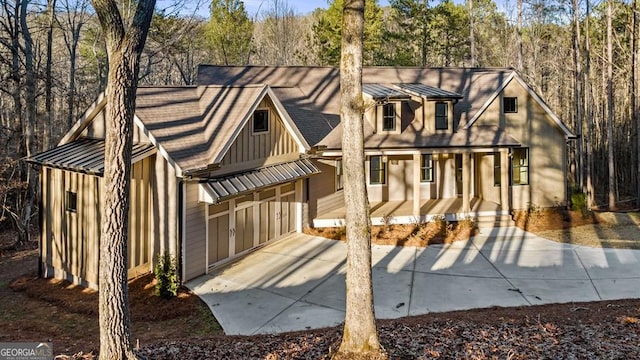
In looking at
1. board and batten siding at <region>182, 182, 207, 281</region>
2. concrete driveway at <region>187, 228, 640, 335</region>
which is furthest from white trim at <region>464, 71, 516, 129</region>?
board and batten siding at <region>182, 182, 207, 281</region>

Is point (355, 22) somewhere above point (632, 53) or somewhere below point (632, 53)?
below

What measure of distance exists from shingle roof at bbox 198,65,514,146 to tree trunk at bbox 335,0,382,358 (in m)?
12.7

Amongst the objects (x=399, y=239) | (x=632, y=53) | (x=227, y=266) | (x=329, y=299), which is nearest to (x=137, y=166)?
(x=227, y=266)

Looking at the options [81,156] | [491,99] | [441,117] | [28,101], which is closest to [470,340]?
[81,156]

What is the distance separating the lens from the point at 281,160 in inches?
608

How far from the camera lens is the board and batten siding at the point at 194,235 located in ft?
38.8

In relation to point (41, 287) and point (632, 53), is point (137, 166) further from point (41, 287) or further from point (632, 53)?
point (632, 53)

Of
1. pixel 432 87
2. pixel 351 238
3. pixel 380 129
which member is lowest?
pixel 351 238

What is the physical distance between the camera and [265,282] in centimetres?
1209

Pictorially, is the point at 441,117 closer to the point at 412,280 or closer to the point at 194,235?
the point at 412,280

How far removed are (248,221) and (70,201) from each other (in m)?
4.91

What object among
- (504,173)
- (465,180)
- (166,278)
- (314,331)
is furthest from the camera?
(504,173)

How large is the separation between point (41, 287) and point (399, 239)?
1066 centimetres

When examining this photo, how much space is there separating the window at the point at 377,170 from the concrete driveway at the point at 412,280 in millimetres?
4905
